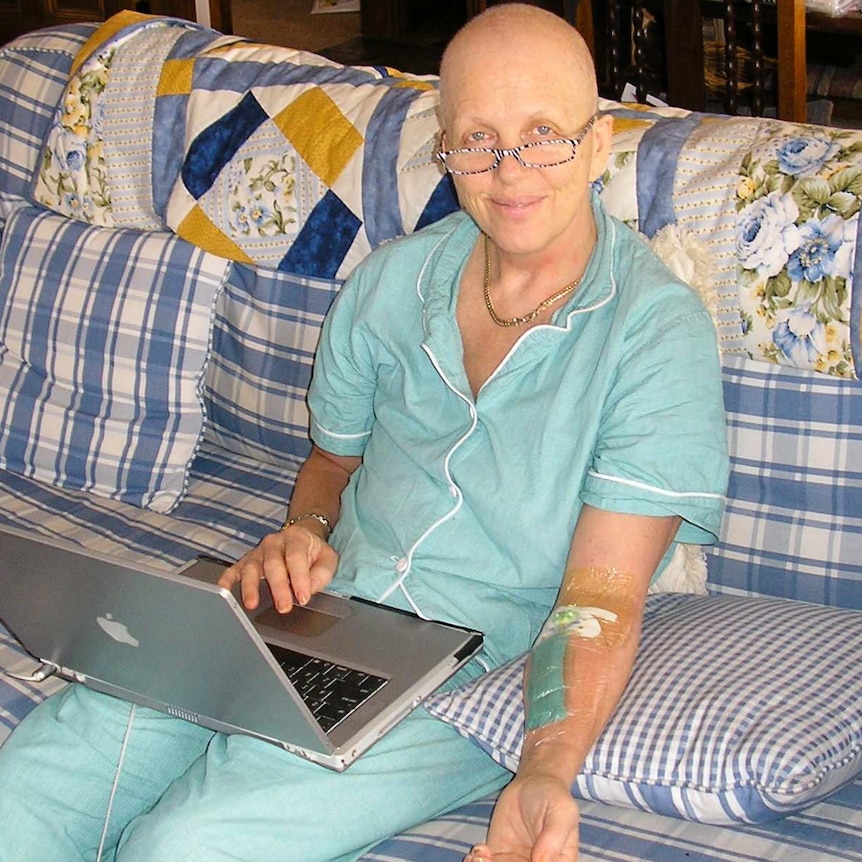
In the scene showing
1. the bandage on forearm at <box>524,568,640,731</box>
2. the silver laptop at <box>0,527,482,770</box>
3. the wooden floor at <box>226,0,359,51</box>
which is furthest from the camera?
the wooden floor at <box>226,0,359,51</box>

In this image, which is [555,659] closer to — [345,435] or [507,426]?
[507,426]

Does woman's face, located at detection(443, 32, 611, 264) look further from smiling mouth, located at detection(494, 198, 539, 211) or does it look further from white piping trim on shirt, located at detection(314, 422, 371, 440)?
white piping trim on shirt, located at detection(314, 422, 371, 440)

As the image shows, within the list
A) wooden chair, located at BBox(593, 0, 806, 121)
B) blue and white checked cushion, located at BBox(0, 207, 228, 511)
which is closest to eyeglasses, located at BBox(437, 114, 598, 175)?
blue and white checked cushion, located at BBox(0, 207, 228, 511)

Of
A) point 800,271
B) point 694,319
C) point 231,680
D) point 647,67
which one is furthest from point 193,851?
point 647,67

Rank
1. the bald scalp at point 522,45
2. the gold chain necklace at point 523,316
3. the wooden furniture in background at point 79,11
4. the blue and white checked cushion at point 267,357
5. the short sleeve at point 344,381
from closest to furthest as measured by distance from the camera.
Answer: the bald scalp at point 522,45
the gold chain necklace at point 523,316
the short sleeve at point 344,381
the blue and white checked cushion at point 267,357
the wooden furniture in background at point 79,11

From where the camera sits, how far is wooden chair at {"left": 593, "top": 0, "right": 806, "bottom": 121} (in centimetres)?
256

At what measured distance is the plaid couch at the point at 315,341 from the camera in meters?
1.33

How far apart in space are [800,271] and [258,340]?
882mm

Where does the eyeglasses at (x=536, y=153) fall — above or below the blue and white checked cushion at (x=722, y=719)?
above

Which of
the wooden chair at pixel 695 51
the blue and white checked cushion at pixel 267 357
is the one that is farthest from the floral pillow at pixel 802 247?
the wooden chair at pixel 695 51

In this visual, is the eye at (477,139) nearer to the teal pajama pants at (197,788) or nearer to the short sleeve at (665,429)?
the short sleeve at (665,429)

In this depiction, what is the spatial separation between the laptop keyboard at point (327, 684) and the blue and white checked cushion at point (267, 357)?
653mm

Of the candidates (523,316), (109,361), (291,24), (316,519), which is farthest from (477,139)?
(291,24)

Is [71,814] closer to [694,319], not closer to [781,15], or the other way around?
[694,319]
